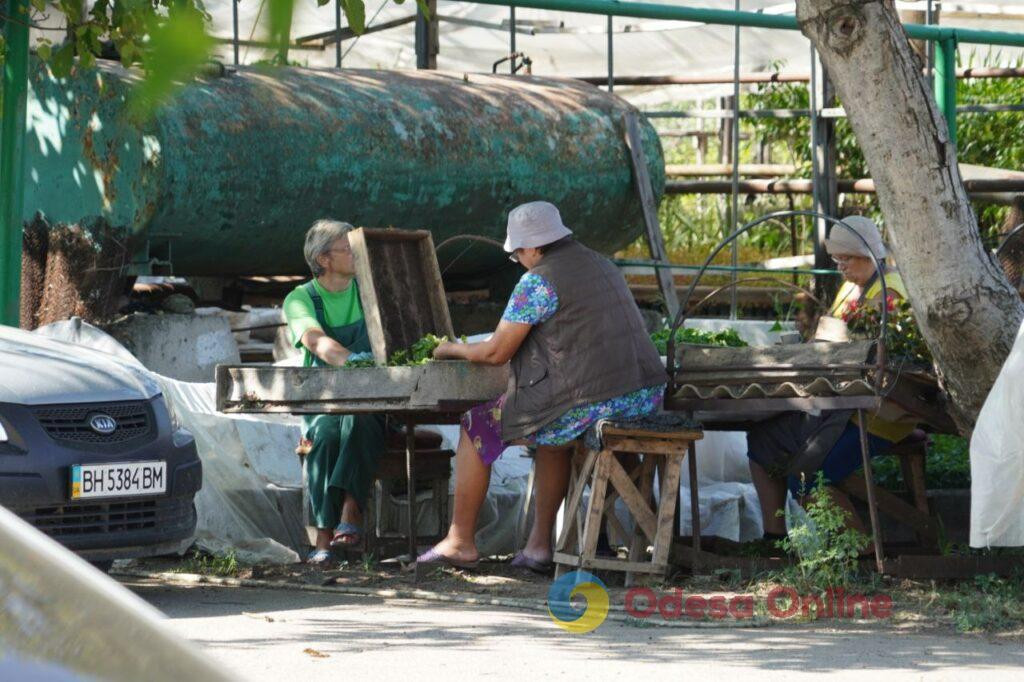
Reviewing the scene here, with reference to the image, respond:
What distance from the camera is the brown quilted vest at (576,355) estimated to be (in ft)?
20.7

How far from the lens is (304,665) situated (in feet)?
15.7

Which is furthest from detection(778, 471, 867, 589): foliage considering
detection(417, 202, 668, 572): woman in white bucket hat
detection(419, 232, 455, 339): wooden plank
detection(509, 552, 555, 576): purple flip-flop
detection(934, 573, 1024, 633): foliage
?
detection(419, 232, 455, 339): wooden plank

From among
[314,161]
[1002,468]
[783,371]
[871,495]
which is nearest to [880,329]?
[783,371]

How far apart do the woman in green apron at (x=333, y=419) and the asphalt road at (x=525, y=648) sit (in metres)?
1.05

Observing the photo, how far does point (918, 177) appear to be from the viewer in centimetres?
568

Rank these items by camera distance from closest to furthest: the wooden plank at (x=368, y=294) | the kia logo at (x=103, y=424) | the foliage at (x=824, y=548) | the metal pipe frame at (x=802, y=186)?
the kia logo at (x=103, y=424)
the foliage at (x=824, y=548)
the wooden plank at (x=368, y=294)
the metal pipe frame at (x=802, y=186)

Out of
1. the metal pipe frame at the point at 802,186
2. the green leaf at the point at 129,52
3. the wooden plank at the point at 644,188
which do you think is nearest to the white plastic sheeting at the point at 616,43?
the metal pipe frame at the point at 802,186

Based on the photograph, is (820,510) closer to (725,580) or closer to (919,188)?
(725,580)

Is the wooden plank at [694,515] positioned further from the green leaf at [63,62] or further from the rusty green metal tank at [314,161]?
the rusty green metal tank at [314,161]

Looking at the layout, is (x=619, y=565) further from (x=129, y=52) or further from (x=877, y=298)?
(x=129, y=52)

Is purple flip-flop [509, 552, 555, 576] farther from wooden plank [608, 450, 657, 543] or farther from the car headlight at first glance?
the car headlight

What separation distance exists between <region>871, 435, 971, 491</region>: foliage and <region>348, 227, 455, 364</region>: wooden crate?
83.3 inches

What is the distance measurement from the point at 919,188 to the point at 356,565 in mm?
2912

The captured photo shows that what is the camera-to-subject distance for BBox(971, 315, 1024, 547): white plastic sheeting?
17.4ft
